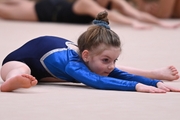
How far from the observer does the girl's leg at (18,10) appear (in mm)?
5039

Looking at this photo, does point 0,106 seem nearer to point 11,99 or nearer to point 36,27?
point 11,99

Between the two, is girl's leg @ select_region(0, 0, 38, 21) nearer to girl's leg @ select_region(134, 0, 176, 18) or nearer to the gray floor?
girl's leg @ select_region(134, 0, 176, 18)

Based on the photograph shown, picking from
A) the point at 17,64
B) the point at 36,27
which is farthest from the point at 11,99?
the point at 36,27

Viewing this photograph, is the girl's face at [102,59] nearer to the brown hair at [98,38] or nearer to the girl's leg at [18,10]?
the brown hair at [98,38]

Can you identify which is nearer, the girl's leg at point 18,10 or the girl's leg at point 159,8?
the girl's leg at point 18,10

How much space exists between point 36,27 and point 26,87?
2919mm

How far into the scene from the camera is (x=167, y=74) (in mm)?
2191

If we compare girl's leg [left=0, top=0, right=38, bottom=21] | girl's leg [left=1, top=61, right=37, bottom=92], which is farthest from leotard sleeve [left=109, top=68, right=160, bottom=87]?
girl's leg [left=0, top=0, right=38, bottom=21]

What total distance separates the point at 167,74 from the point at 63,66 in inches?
19.3

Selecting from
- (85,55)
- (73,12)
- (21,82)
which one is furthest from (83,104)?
(73,12)

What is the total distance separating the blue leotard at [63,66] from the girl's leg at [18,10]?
116 inches

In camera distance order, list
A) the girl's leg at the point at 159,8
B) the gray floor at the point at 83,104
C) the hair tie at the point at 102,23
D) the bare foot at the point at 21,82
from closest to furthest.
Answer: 1. the gray floor at the point at 83,104
2. the bare foot at the point at 21,82
3. the hair tie at the point at 102,23
4. the girl's leg at the point at 159,8

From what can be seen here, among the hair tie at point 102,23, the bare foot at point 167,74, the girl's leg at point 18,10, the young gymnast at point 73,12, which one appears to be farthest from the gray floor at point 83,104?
the girl's leg at point 18,10

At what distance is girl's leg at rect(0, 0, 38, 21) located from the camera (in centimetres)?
504
